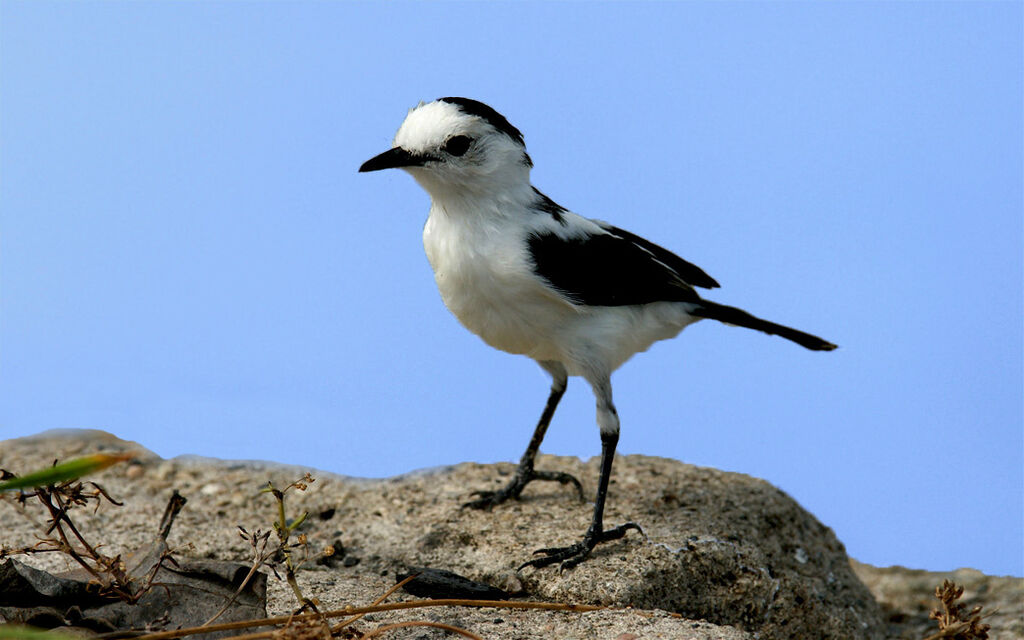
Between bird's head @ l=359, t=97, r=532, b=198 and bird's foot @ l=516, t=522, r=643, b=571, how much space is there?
175cm

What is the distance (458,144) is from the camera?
4727 mm

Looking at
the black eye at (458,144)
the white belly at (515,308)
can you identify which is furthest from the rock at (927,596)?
the black eye at (458,144)

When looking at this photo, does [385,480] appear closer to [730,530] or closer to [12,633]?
[730,530]

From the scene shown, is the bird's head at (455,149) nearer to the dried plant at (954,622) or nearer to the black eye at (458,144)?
the black eye at (458,144)

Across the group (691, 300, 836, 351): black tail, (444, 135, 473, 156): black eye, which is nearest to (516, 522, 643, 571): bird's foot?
(691, 300, 836, 351): black tail

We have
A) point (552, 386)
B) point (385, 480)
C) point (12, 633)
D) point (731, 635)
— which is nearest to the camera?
point (12, 633)

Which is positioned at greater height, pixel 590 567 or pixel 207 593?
pixel 590 567

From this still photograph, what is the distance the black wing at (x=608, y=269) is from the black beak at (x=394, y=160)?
0.62 metres

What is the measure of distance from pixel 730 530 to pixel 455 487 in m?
1.76

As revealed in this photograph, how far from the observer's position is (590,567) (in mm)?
4992

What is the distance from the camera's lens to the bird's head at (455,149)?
470 centimetres

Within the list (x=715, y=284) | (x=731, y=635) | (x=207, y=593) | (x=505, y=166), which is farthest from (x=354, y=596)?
(x=715, y=284)

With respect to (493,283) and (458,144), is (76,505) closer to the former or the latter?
(493,283)

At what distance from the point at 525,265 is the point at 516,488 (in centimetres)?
177
